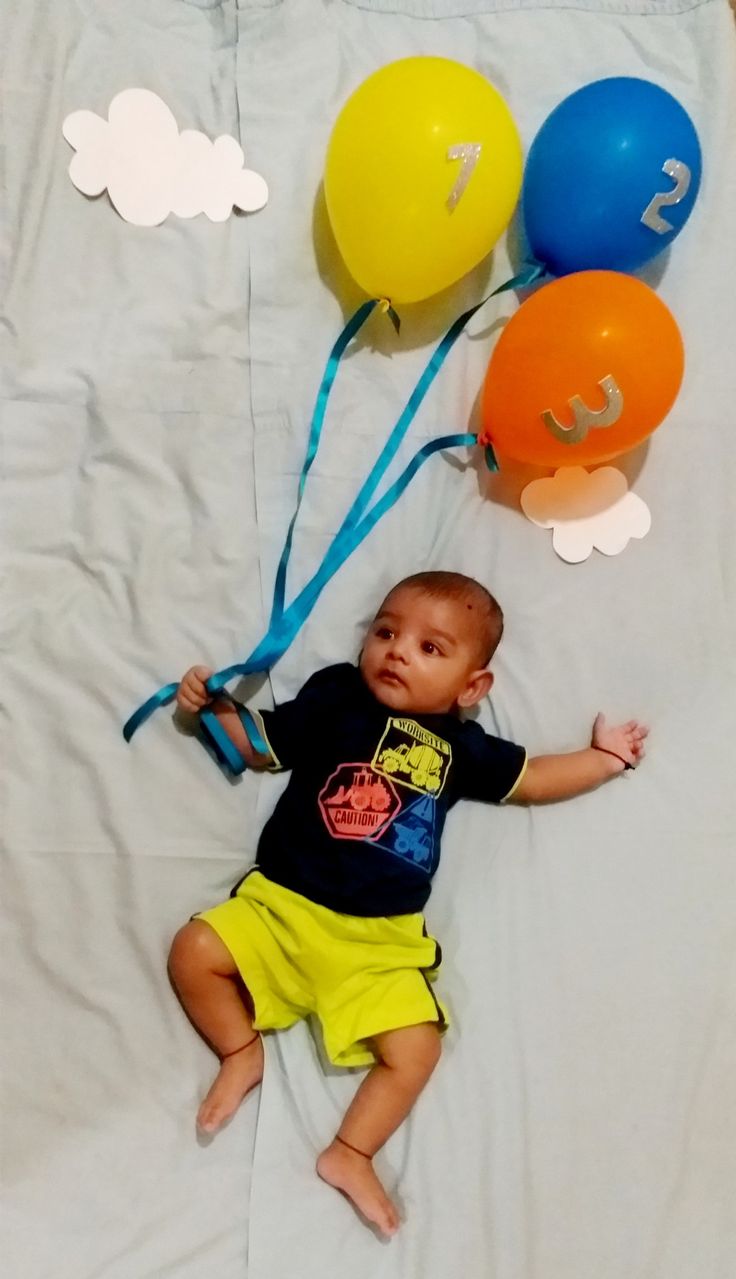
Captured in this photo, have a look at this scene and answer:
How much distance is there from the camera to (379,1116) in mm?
1003

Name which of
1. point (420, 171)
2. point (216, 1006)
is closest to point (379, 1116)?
point (216, 1006)

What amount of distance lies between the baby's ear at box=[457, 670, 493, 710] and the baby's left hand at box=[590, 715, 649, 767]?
0.13 m

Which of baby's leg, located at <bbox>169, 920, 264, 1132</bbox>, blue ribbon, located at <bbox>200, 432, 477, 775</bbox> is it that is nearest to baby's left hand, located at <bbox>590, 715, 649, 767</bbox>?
blue ribbon, located at <bbox>200, 432, 477, 775</bbox>

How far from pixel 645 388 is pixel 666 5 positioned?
604 millimetres

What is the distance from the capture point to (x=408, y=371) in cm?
123

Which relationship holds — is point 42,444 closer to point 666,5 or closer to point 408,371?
point 408,371

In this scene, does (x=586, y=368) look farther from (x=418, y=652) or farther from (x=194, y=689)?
(x=194, y=689)

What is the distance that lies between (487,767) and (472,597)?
7.4 inches

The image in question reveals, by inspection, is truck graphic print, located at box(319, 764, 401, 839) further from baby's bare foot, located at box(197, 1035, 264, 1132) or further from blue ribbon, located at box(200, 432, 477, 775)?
baby's bare foot, located at box(197, 1035, 264, 1132)

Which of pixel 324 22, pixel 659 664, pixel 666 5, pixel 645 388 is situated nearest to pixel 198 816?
pixel 659 664

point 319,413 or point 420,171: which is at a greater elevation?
point 420,171

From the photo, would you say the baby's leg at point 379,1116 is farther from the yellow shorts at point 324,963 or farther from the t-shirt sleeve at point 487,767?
the t-shirt sleeve at point 487,767

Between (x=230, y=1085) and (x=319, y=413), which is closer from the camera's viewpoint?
(x=230, y=1085)

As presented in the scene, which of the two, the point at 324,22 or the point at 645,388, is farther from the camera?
the point at 324,22
